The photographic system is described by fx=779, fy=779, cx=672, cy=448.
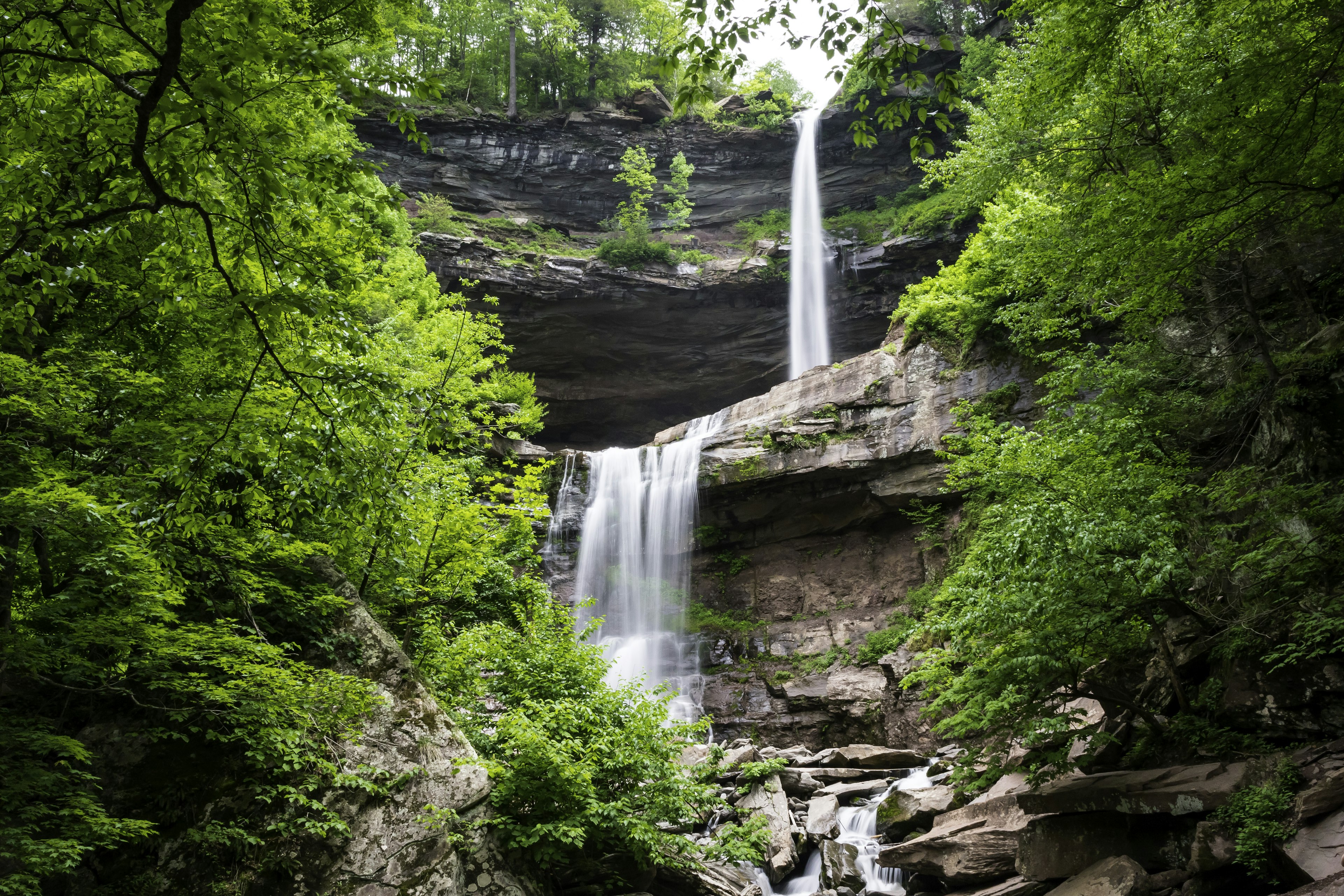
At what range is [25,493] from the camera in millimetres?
4633

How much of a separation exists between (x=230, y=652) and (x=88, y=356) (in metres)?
2.56

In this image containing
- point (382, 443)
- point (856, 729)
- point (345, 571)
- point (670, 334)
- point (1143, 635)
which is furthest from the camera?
point (670, 334)

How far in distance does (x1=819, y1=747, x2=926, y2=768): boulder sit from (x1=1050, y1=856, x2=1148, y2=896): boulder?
6.40m

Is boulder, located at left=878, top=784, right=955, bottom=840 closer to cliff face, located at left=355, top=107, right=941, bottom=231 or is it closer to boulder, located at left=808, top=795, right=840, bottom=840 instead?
boulder, located at left=808, top=795, right=840, bottom=840

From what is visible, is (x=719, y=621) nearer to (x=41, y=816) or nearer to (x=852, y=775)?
(x=852, y=775)

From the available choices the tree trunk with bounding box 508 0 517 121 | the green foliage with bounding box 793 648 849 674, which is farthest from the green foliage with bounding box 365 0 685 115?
the green foliage with bounding box 793 648 849 674

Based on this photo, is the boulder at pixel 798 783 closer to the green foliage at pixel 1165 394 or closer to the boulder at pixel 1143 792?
the green foliage at pixel 1165 394

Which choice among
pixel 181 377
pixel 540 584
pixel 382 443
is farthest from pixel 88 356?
pixel 540 584

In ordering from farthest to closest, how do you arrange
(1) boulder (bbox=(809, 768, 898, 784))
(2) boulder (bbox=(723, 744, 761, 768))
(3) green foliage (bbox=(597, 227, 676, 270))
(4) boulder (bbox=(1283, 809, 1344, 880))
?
(3) green foliage (bbox=(597, 227, 676, 270)), (2) boulder (bbox=(723, 744, 761, 768)), (1) boulder (bbox=(809, 768, 898, 784)), (4) boulder (bbox=(1283, 809, 1344, 880))

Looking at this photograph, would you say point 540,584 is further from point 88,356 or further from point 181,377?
point 88,356

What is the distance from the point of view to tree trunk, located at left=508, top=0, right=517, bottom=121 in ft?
109

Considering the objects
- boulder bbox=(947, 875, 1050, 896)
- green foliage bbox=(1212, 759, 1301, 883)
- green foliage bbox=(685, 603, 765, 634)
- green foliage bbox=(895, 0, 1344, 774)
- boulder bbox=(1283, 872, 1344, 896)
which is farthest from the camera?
green foliage bbox=(685, 603, 765, 634)

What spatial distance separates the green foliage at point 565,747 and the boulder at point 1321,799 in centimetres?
529

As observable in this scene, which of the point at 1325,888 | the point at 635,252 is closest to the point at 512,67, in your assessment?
the point at 635,252
